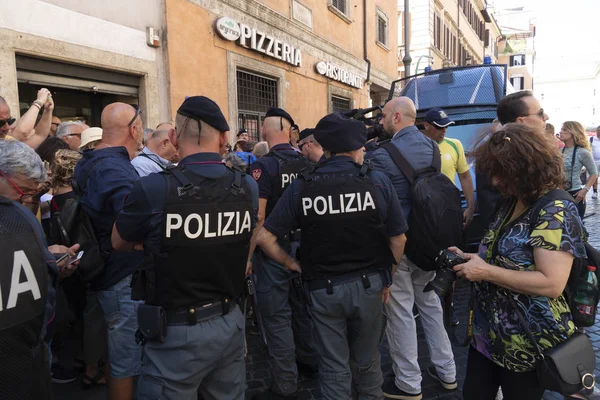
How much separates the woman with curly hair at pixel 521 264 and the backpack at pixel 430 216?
802mm

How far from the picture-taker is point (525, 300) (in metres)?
1.86

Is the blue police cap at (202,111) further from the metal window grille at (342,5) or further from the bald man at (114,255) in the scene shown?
the metal window grille at (342,5)

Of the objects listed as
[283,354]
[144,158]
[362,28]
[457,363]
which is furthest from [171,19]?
[362,28]

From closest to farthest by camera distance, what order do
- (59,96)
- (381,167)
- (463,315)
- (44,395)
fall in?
(44,395) → (381,167) → (463,315) → (59,96)

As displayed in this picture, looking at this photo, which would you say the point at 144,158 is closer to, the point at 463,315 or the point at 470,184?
the point at 470,184

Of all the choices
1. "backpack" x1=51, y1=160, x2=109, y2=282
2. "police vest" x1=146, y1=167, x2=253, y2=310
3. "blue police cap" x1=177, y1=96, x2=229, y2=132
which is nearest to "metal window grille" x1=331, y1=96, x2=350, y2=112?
"backpack" x1=51, y1=160, x2=109, y2=282

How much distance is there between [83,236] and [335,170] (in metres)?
1.56

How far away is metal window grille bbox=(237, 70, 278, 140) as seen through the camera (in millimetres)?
9438

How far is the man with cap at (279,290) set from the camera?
10.1 ft

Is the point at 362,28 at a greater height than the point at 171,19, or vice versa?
the point at 362,28

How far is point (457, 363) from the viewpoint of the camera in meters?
3.49

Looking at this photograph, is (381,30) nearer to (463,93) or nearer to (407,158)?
(463,93)

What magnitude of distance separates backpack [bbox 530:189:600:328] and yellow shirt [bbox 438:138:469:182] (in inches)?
71.4

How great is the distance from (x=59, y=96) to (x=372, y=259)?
563 cm
